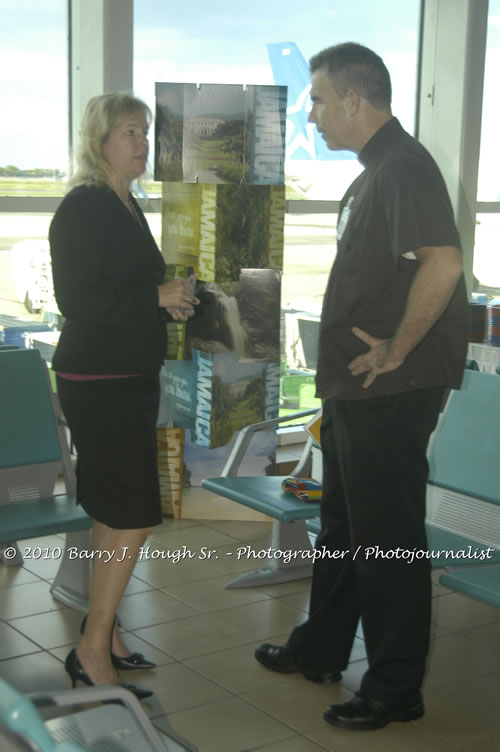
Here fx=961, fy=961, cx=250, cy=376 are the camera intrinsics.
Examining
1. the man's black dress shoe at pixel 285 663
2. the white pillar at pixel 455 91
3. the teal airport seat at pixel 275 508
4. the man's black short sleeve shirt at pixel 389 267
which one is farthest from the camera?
the white pillar at pixel 455 91

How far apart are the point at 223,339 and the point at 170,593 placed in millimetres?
1309

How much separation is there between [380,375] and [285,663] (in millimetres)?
1062

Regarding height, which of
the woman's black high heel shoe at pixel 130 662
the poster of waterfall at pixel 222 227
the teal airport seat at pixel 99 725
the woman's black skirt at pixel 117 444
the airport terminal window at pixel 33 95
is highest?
the airport terminal window at pixel 33 95

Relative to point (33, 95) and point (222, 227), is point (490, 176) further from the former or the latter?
point (33, 95)

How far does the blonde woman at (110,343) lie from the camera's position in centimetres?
266

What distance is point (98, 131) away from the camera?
2805mm

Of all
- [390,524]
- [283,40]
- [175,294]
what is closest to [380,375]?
[390,524]

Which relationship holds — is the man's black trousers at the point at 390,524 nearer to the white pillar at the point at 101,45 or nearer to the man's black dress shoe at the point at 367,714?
the man's black dress shoe at the point at 367,714

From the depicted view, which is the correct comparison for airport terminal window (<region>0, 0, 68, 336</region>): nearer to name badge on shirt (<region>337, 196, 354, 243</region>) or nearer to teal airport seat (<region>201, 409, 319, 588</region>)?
teal airport seat (<region>201, 409, 319, 588</region>)

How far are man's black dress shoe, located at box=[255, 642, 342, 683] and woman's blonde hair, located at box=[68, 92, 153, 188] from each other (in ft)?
5.17

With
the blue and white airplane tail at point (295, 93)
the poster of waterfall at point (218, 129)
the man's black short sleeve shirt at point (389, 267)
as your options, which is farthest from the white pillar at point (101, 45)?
the man's black short sleeve shirt at point (389, 267)

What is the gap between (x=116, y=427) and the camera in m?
2.71

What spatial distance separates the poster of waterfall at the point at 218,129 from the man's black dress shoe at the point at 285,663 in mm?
2227

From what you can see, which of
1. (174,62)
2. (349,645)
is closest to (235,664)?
(349,645)
